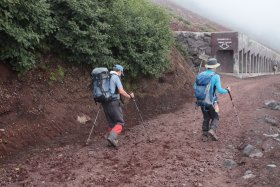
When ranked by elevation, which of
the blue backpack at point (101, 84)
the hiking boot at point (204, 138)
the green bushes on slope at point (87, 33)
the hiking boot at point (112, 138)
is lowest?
the hiking boot at point (204, 138)

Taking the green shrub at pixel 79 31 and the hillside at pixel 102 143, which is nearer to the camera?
the hillside at pixel 102 143

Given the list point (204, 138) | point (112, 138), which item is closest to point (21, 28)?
point (112, 138)

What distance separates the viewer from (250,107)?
14.0 metres

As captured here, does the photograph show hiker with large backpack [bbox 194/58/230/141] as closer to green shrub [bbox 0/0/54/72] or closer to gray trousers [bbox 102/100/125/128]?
gray trousers [bbox 102/100/125/128]

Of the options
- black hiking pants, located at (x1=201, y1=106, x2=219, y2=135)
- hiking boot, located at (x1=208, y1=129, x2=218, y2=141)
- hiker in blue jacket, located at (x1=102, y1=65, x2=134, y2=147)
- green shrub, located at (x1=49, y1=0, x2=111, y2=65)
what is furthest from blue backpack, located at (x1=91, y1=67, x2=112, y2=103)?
hiking boot, located at (x1=208, y1=129, x2=218, y2=141)

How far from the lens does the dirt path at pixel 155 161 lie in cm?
686

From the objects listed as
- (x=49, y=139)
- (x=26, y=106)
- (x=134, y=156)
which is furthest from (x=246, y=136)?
(x=26, y=106)

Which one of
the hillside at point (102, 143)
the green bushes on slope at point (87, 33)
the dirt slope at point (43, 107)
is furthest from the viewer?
the green bushes on slope at point (87, 33)

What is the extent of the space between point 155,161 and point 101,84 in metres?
2.12

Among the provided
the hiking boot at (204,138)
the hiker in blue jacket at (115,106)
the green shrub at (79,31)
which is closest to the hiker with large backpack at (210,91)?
the hiking boot at (204,138)

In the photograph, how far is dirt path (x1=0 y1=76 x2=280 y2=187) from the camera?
6863 mm

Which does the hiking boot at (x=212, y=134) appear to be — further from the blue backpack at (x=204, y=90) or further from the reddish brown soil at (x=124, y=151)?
the blue backpack at (x=204, y=90)

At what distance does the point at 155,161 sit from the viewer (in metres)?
7.92

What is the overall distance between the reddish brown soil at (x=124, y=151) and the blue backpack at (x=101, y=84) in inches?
47.7
